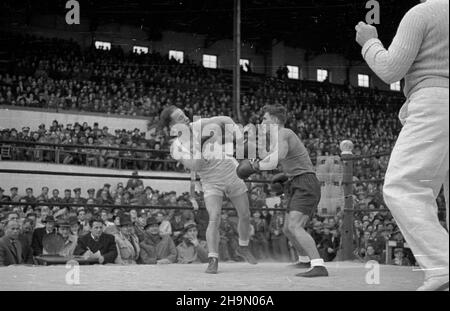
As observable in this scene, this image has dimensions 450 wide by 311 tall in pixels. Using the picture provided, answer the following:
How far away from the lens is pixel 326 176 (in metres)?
6.60

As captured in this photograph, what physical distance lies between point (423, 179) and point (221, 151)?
2651 mm

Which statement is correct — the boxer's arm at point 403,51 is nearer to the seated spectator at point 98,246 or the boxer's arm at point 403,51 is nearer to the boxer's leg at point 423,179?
the boxer's leg at point 423,179

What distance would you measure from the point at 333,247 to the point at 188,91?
10.4m

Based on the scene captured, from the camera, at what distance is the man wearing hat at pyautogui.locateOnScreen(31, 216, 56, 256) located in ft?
20.5

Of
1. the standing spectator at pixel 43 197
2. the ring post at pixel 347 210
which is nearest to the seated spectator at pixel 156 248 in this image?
the standing spectator at pixel 43 197

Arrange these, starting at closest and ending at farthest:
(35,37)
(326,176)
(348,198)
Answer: (348,198) → (326,176) → (35,37)

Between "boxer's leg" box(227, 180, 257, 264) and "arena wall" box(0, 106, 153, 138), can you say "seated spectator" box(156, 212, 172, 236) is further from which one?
"arena wall" box(0, 106, 153, 138)

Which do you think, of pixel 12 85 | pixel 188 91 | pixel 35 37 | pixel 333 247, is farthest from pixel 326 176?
pixel 35 37

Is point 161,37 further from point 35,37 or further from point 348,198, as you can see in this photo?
point 348,198

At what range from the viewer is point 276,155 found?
404 centimetres

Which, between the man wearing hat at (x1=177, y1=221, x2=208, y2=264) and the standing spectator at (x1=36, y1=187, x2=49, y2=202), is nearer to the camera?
the man wearing hat at (x1=177, y1=221, x2=208, y2=264)

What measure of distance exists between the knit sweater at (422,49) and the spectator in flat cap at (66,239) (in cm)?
467

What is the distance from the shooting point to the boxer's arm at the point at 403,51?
210 cm

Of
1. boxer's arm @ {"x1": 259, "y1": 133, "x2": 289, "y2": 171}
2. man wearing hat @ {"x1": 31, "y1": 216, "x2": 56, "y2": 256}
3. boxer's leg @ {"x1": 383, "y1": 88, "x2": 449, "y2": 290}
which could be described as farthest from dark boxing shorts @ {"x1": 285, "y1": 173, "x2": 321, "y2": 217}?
man wearing hat @ {"x1": 31, "y1": 216, "x2": 56, "y2": 256}
